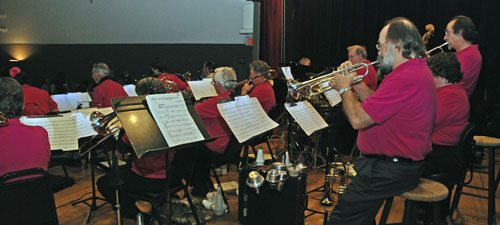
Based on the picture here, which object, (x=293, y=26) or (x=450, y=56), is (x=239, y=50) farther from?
(x=450, y=56)

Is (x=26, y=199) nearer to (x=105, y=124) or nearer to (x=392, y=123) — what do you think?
(x=105, y=124)

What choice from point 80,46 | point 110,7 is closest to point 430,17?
point 110,7

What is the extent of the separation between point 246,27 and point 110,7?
12.7ft

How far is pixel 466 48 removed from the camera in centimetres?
349

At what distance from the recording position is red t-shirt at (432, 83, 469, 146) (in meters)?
2.65

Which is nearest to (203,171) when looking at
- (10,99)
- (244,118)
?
(244,118)

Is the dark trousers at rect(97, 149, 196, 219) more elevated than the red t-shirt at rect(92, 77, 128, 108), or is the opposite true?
the red t-shirt at rect(92, 77, 128, 108)

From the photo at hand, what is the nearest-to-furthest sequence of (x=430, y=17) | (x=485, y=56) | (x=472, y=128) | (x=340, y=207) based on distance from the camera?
(x=340, y=207), (x=472, y=128), (x=485, y=56), (x=430, y=17)

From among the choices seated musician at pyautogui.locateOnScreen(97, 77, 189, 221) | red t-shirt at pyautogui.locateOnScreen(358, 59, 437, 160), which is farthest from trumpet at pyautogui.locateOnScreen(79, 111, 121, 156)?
red t-shirt at pyautogui.locateOnScreen(358, 59, 437, 160)

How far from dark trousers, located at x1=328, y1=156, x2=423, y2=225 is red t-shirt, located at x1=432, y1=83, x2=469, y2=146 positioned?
2.82 feet

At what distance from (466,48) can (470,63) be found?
170mm

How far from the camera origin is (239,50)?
10328 millimetres

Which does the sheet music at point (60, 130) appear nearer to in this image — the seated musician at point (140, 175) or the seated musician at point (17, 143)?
the seated musician at point (140, 175)

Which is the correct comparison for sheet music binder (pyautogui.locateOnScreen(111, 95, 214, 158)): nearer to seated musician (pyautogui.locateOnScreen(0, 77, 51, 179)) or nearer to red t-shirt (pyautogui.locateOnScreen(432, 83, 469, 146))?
seated musician (pyautogui.locateOnScreen(0, 77, 51, 179))
